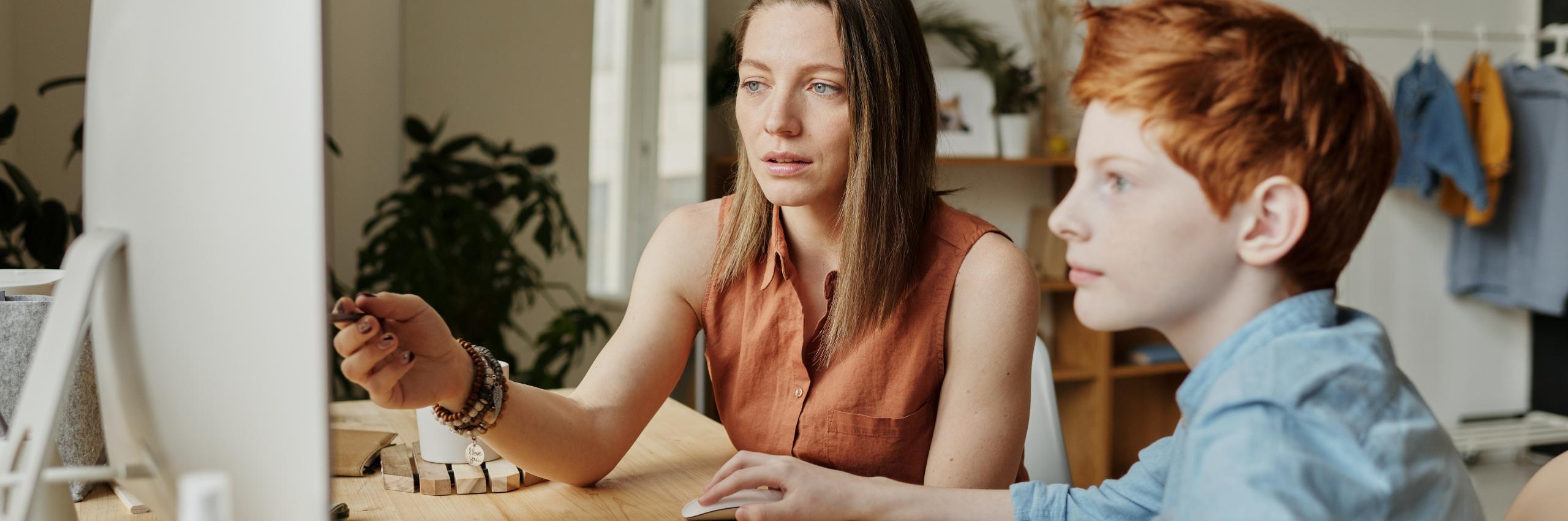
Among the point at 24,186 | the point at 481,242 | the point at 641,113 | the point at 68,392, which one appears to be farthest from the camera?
the point at 641,113

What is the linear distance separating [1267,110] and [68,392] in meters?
0.82

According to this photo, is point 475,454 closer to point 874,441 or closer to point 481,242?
point 874,441

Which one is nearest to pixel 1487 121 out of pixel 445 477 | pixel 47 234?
pixel 445 477

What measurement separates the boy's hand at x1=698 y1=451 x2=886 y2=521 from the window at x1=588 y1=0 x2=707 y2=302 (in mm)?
2067

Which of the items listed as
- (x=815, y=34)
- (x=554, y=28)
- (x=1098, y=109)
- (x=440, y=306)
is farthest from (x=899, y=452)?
(x=554, y=28)

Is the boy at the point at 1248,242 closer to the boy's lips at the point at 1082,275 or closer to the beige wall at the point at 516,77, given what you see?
the boy's lips at the point at 1082,275

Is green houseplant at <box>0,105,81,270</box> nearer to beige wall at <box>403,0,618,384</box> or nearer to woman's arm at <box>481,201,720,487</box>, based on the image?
beige wall at <box>403,0,618,384</box>

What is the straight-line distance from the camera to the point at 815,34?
1031mm

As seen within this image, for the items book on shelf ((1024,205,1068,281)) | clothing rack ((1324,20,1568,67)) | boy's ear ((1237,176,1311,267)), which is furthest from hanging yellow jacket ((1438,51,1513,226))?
boy's ear ((1237,176,1311,267))

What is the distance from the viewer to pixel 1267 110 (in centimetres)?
57

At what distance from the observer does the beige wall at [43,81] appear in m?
2.23

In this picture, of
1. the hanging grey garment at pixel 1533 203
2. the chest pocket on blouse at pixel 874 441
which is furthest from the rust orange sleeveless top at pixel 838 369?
the hanging grey garment at pixel 1533 203

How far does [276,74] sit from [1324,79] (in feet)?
1.67

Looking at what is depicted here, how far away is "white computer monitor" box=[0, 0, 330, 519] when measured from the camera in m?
0.35
